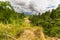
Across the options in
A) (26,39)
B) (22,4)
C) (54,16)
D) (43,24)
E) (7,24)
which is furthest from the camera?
(22,4)

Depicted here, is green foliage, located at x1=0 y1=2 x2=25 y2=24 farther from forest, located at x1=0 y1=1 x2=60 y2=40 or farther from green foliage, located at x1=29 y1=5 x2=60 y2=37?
green foliage, located at x1=29 y1=5 x2=60 y2=37

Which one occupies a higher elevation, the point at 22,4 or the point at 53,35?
the point at 22,4

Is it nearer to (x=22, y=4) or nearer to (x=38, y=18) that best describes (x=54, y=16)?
(x=38, y=18)

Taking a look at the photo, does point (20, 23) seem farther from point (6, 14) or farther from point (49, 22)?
point (49, 22)

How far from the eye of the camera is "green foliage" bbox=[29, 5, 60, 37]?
217 inches

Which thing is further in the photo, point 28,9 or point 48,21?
point 28,9

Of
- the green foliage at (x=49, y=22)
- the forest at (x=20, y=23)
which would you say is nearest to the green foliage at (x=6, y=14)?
the forest at (x=20, y=23)

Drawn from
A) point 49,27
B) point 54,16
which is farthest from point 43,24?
point 54,16

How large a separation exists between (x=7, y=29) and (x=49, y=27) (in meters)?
1.15

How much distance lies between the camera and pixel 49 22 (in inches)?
227

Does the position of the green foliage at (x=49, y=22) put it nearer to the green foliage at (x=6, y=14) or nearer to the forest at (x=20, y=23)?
the forest at (x=20, y=23)

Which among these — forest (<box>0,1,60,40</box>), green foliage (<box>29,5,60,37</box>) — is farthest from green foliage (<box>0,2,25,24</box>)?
green foliage (<box>29,5,60,37</box>)

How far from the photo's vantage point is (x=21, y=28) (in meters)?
5.04

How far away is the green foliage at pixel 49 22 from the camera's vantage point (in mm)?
5512
